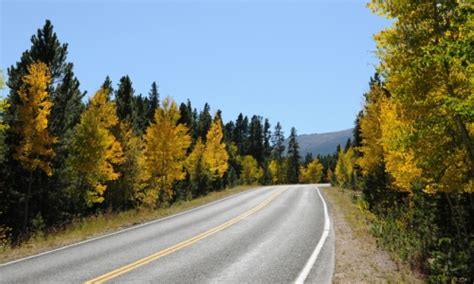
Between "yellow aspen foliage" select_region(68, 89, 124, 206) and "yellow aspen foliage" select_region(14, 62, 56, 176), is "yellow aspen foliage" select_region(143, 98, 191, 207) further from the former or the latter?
"yellow aspen foliage" select_region(14, 62, 56, 176)

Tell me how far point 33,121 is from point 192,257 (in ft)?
67.4

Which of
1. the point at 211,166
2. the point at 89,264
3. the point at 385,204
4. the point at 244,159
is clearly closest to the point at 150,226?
the point at 89,264

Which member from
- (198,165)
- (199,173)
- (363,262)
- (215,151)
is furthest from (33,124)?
(215,151)

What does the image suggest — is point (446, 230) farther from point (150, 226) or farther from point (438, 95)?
point (150, 226)

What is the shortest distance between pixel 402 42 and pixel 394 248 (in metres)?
6.53

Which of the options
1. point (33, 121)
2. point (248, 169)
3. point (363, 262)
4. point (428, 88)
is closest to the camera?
point (363, 262)

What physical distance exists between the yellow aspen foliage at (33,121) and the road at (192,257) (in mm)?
13414

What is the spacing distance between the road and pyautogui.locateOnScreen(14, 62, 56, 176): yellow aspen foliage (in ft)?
44.0

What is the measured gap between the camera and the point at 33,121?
91.2ft

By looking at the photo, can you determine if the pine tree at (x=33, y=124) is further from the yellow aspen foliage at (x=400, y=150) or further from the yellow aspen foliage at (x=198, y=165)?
the yellow aspen foliage at (x=198, y=165)

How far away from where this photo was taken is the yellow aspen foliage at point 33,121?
1095 inches

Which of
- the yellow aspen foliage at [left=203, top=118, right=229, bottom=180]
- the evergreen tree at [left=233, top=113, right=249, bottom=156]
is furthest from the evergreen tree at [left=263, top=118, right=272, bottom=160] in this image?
the yellow aspen foliage at [left=203, top=118, right=229, bottom=180]

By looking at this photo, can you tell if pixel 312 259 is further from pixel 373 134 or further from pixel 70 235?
pixel 373 134

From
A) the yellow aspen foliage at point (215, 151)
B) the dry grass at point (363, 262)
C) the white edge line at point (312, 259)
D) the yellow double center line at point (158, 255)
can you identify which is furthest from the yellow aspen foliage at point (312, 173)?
the dry grass at point (363, 262)
